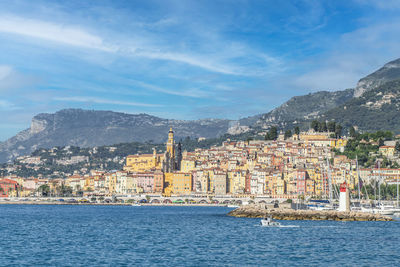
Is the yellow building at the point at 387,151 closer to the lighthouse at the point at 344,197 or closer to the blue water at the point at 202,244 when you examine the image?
the lighthouse at the point at 344,197

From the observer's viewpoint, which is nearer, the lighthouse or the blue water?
the blue water

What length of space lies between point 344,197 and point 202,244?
29.3 m

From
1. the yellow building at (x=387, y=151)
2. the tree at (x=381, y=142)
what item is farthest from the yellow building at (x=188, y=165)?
the yellow building at (x=387, y=151)

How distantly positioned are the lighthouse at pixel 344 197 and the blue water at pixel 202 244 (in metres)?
3.64

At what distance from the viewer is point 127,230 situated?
236 ft

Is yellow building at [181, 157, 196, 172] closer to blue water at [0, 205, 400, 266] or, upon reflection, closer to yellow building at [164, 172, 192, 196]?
yellow building at [164, 172, 192, 196]

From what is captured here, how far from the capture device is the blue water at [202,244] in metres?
47.1

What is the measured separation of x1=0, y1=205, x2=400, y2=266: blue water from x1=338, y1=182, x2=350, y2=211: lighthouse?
11.9 ft

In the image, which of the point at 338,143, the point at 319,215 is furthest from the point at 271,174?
the point at 319,215

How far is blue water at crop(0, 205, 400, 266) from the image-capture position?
155 ft

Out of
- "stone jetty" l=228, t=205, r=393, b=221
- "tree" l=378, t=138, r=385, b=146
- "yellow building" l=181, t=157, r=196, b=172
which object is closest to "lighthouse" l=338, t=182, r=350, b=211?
"stone jetty" l=228, t=205, r=393, b=221

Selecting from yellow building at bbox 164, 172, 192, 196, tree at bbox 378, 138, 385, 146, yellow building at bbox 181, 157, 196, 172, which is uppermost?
tree at bbox 378, 138, 385, 146

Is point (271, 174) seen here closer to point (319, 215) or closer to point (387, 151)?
point (387, 151)

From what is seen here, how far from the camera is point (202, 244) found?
187ft
